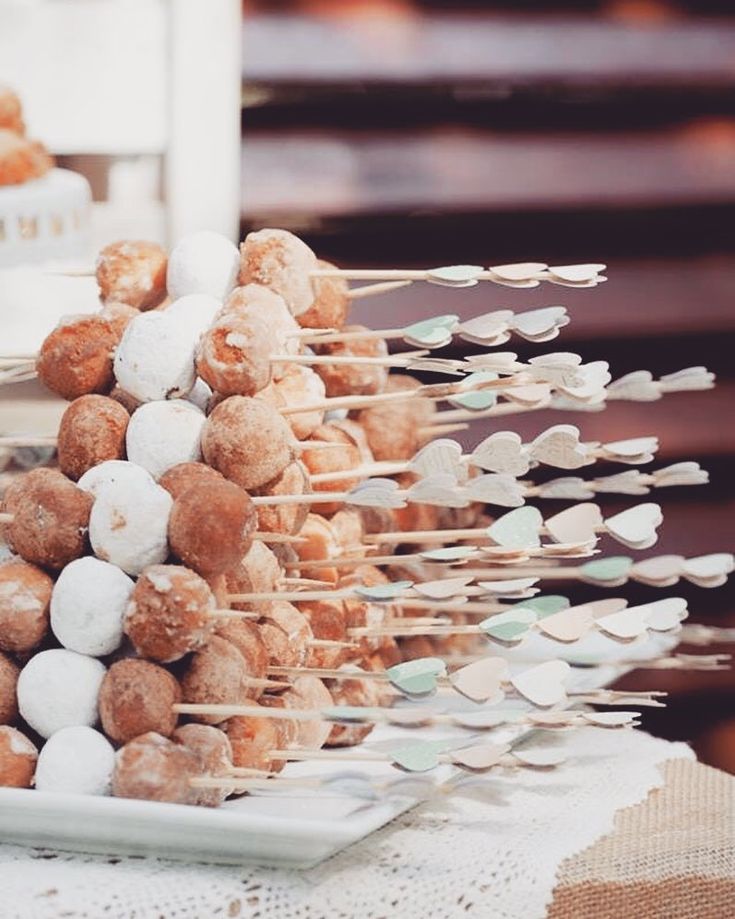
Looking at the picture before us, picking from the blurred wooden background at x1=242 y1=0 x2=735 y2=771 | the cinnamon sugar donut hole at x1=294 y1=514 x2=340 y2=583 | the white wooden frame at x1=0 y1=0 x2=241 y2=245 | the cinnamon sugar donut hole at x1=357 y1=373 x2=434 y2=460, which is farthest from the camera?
the blurred wooden background at x1=242 y1=0 x2=735 y2=771

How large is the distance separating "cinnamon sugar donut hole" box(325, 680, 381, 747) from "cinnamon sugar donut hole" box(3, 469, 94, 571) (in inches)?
10.8

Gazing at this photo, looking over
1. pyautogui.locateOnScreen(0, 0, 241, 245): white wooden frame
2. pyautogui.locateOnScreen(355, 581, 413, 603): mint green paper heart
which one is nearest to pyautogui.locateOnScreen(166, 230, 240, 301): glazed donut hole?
A: pyautogui.locateOnScreen(355, 581, 413, 603): mint green paper heart

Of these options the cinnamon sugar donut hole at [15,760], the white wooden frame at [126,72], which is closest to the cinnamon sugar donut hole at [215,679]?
the cinnamon sugar donut hole at [15,760]

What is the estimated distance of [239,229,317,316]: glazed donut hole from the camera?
1.23 metres

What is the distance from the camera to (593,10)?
7.20 feet

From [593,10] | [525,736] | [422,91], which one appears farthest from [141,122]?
[525,736]

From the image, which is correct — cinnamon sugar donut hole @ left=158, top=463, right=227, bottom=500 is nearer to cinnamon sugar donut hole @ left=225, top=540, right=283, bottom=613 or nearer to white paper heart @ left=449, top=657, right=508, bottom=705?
cinnamon sugar donut hole @ left=225, top=540, right=283, bottom=613

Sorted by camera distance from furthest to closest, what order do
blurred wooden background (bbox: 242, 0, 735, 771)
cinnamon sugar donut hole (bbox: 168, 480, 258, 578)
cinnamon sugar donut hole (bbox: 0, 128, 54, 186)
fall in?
blurred wooden background (bbox: 242, 0, 735, 771), cinnamon sugar donut hole (bbox: 0, 128, 54, 186), cinnamon sugar donut hole (bbox: 168, 480, 258, 578)

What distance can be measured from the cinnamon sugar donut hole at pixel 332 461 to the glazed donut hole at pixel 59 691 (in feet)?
0.93

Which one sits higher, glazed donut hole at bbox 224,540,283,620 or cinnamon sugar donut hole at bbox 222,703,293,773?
glazed donut hole at bbox 224,540,283,620

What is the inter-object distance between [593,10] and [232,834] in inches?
62.4

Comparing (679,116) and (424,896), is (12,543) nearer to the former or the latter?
(424,896)

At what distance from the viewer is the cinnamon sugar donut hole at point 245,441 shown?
1.10 m

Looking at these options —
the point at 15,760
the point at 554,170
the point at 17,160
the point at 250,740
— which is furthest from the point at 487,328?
the point at 554,170
